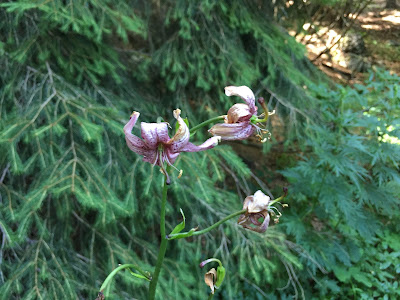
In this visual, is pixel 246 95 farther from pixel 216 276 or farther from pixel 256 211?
pixel 216 276

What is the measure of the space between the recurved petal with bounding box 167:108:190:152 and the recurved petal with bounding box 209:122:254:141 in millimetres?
69

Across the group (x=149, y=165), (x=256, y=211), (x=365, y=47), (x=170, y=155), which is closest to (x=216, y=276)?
(x=256, y=211)

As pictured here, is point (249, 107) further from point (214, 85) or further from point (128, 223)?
point (214, 85)

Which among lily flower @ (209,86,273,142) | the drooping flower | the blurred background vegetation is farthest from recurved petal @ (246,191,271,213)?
the blurred background vegetation

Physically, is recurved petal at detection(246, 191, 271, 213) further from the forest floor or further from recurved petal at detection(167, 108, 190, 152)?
the forest floor

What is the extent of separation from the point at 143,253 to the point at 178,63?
1.34 m

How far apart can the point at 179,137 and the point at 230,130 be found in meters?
0.12

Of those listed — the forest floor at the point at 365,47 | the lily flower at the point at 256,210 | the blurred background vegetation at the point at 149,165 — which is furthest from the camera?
the forest floor at the point at 365,47

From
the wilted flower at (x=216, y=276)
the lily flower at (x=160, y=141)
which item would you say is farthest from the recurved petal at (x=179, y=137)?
the wilted flower at (x=216, y=276)

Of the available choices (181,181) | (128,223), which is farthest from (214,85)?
(128,223)

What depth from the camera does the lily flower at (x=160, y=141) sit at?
28.4 inches

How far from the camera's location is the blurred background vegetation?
6.24 ft

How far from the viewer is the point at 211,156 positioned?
8.06ft

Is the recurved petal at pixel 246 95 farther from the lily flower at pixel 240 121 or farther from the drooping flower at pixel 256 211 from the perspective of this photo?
the drooping flower at pixel 256 211
